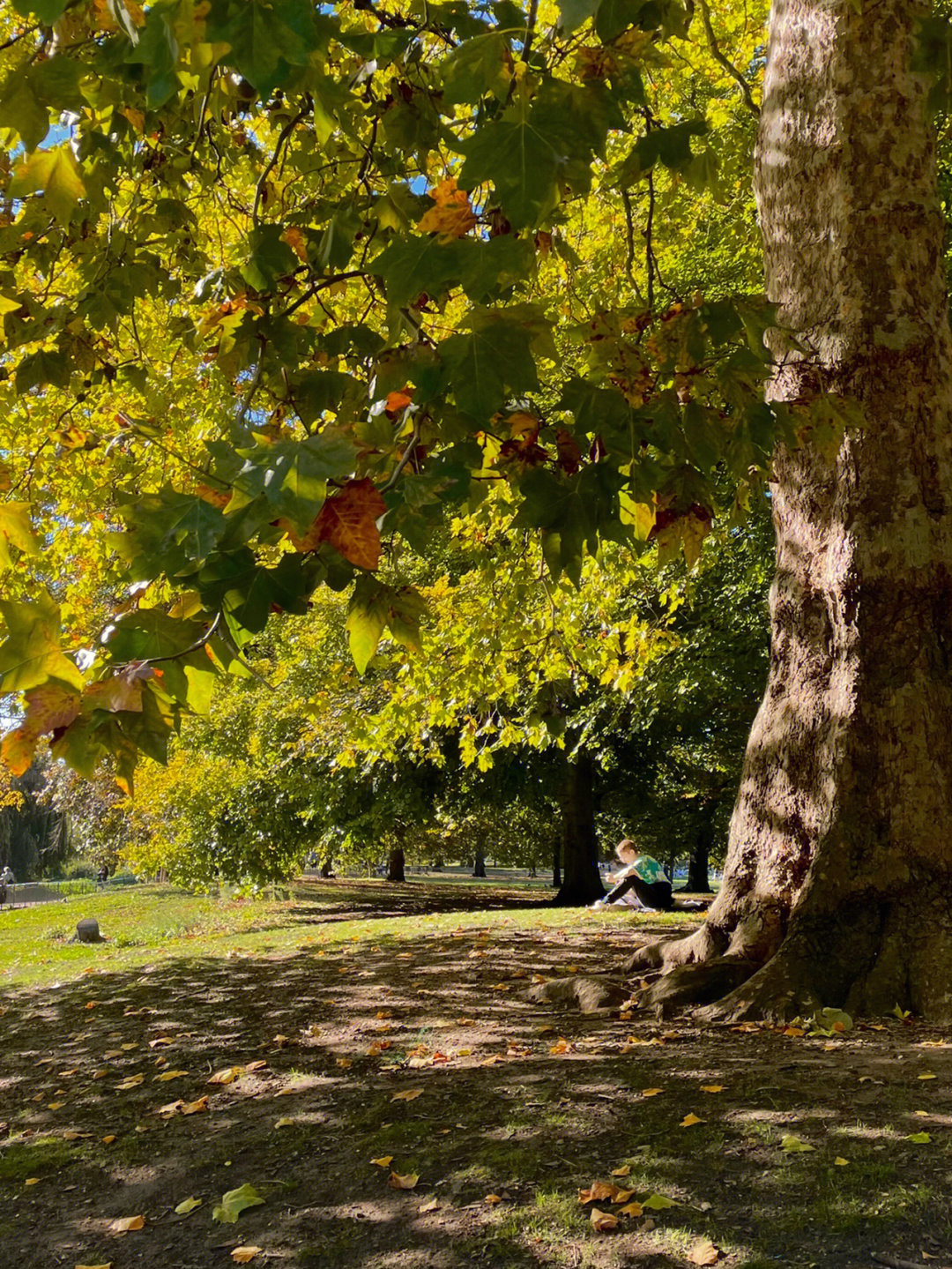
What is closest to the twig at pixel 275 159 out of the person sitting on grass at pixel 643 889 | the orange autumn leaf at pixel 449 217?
the orange autumn leaf at pixel 449 217

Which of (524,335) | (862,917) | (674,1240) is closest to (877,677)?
(862,917)

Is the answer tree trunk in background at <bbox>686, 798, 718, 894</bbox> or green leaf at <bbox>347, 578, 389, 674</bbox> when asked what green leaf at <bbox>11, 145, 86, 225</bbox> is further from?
tree trunk in background at <bbox>686, 798, 718, 894</bbox>

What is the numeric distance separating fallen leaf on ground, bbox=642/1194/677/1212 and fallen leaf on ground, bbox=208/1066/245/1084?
237cm

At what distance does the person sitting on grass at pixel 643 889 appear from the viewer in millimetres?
13734

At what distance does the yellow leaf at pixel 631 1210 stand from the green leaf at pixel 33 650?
7.22 ft

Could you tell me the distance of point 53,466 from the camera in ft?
29.4

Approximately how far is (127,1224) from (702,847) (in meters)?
25.5

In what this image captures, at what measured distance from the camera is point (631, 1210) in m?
2.85

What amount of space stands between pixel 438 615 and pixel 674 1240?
7.01 metres

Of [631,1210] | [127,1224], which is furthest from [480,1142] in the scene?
[127,1224]

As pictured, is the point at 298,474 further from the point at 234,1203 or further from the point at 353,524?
the point at 234,1203

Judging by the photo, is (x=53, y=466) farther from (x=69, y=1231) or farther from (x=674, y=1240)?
(x=674, y=1240)

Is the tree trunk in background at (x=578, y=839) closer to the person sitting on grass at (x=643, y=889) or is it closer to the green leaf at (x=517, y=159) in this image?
the person sitting on grass at (x=643, y=889)

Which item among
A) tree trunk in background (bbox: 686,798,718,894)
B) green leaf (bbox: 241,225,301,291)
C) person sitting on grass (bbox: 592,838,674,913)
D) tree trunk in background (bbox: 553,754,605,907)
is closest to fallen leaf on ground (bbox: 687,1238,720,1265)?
green leaf (bbox: 241,225,301,291)
